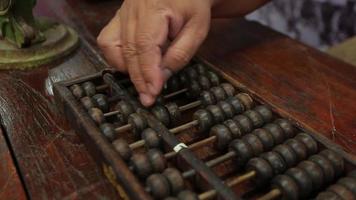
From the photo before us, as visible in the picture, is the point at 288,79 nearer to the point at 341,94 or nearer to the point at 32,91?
the point at 341,94

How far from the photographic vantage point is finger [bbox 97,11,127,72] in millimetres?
1120

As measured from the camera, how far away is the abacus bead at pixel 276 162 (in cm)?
85

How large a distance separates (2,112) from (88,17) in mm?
800

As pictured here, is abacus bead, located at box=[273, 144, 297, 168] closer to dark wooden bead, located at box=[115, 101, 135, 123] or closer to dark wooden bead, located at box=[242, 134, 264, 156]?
dark wooden bead, located at box=[242, 134, 264, 156]

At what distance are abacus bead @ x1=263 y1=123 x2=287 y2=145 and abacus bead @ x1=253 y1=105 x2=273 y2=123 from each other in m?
0.04

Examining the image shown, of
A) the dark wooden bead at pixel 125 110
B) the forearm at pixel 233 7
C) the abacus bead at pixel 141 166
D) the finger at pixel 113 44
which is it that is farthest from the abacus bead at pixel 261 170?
the forearm at pixel 233 7

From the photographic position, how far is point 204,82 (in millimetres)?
Answer: 1146

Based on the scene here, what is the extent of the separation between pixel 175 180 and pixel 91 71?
0.67m

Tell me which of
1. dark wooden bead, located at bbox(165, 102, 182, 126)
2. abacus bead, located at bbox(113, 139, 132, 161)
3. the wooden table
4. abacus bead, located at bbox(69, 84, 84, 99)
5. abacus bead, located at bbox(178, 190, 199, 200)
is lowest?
the wooden table

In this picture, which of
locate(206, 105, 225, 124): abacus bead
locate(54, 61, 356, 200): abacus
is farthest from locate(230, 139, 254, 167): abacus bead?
locate(206, 105, 225, 124): abacus bead

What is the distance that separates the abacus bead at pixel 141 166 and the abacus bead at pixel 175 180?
39 mm

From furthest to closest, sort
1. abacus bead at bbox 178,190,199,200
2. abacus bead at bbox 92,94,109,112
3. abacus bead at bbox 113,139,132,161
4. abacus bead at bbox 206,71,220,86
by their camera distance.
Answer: abacus bead at bbox 206,71,220,86 < abacus bead at bbox 92,94,109,112 < abacus bead at bbox 113,139,132,161 < abacus bead at bbox 178,190,199,200

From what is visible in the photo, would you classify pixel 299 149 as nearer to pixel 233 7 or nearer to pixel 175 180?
pixel 175 180

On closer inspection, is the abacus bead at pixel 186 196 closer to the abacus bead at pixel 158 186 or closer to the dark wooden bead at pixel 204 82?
the abacus bead at pixel 158 186
